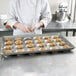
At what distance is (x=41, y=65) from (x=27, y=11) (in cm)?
79

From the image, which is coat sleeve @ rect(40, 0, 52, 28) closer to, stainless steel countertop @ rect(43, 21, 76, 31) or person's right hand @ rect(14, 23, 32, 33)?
person's right hand @ rect(14, 23, 32, 33)

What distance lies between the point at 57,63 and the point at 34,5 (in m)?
0.82

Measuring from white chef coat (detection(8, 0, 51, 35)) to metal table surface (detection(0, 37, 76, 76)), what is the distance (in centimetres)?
56

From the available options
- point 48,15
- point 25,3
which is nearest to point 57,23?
point 48,15

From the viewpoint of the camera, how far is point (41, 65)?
110 centimetres

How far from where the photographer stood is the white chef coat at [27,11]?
172 centimetres

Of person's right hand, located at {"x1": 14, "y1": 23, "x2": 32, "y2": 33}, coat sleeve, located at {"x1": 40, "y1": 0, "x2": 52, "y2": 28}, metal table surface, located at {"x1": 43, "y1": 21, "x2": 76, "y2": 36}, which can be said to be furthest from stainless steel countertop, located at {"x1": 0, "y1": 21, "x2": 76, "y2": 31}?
person's right hand, located at {"x1": 14, "y1": 23, "x2": 32, "y2": 33}

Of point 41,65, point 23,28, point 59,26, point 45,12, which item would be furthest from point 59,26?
point 41,65

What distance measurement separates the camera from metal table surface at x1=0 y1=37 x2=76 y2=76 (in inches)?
39.8

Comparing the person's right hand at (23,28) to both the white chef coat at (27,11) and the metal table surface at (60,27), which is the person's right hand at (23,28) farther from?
the metal table surface at (60,27)

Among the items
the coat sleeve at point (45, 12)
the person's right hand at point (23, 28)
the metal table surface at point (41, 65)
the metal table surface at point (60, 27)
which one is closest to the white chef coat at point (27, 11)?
the coat sleeve at point (45, 12)

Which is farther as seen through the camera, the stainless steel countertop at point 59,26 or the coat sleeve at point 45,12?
the stainless steel countertop at point 59,26

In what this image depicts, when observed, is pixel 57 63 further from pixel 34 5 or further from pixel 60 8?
pixel 60 8

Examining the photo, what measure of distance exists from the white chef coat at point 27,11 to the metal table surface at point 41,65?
565 millimetres
